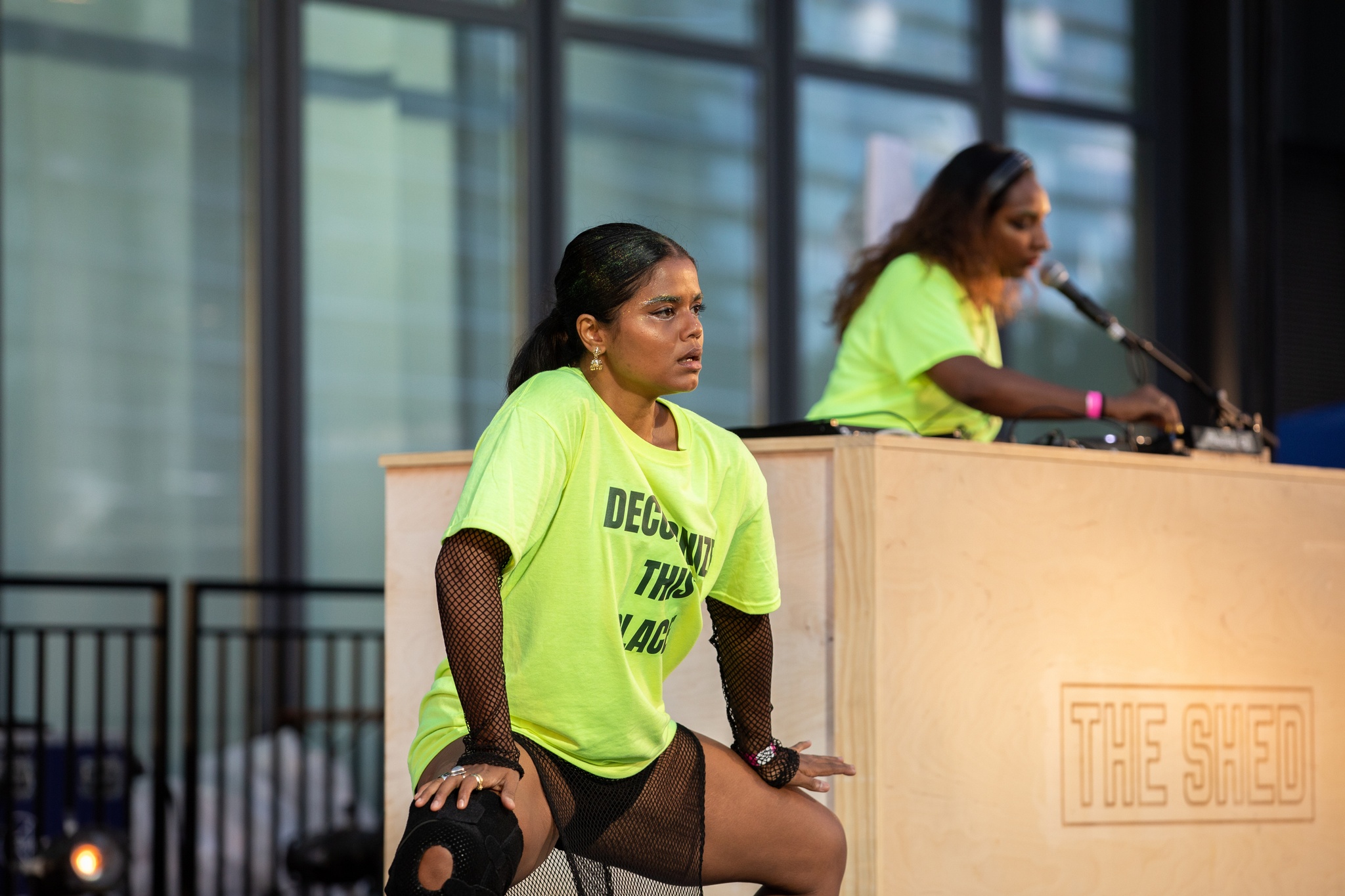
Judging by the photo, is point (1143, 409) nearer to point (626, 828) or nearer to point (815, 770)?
point (815, 770)

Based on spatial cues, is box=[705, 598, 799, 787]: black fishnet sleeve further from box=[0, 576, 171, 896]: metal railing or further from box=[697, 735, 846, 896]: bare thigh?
box=[0, 576, 171, 896]: metal railing

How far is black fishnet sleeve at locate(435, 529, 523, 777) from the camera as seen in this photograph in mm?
2139

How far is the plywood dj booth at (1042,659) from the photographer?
3.01 metres

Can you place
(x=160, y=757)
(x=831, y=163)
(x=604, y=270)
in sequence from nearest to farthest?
Answer: (x=604, y=270) < (x=160, y=757) < (x=831, y=163)

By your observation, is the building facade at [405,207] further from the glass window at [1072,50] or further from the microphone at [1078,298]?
the microphone at [1078,298]

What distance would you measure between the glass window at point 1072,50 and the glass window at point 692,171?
1.72 meters

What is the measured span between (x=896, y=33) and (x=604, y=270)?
6536 millimetres

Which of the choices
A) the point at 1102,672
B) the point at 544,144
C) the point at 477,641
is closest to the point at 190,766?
the point at 1102,672

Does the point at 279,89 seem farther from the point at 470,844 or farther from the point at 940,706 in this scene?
the point at 470,844

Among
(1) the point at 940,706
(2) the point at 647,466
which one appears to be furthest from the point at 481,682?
(1) the point at 940,706

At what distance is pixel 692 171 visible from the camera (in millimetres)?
8117

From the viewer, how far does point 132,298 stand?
701cm

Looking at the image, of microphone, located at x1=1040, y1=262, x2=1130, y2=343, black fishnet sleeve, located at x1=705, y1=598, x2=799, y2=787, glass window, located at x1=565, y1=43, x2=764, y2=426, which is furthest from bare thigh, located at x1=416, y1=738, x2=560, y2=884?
glass window, located at x1=565, y1=43, x2=764, y2=426

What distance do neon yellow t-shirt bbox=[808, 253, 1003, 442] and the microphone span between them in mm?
168
